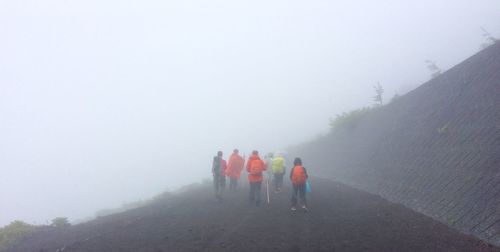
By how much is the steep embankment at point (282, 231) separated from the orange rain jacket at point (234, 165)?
3646mm

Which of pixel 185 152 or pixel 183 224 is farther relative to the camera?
pixel 185 152

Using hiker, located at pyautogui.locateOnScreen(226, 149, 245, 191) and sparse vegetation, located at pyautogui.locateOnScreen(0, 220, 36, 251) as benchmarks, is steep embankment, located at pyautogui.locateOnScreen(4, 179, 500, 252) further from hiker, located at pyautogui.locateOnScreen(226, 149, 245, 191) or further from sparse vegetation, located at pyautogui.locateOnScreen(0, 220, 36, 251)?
hiker, located at pyautogui.locateOnScreen(226, 149, 245, 191)

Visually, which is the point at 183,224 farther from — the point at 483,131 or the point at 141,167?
the point at 141,167

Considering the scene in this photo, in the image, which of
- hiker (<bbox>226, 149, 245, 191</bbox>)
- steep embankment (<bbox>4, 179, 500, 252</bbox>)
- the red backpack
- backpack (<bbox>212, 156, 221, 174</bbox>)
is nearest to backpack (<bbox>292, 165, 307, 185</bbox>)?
steep embankment (<bbox>4, 179, 500, 252</bbox>)

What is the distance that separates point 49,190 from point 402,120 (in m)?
166

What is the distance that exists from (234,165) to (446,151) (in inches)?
384

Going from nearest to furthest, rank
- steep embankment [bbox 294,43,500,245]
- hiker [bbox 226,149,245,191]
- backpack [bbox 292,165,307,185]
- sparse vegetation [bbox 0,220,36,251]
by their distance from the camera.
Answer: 1. steep embankment [bbox 294,43,500,245]
2. backpack [bbox 292,165,307,185]
3. sparse vegetation [bbox 0,220,36,251]
4. hiker [bbox 226,149,245,191]

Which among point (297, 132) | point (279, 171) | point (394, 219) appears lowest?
point (394, 219)

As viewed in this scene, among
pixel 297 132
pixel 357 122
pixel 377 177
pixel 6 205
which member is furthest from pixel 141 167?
pixel 377 177

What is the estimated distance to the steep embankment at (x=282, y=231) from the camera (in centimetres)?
1071

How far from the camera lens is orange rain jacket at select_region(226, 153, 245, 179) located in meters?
22.1

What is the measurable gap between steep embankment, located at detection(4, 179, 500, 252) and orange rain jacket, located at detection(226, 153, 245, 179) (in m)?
3.65

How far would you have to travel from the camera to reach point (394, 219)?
13156 mm

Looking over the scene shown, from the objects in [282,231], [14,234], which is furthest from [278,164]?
[14,234]
